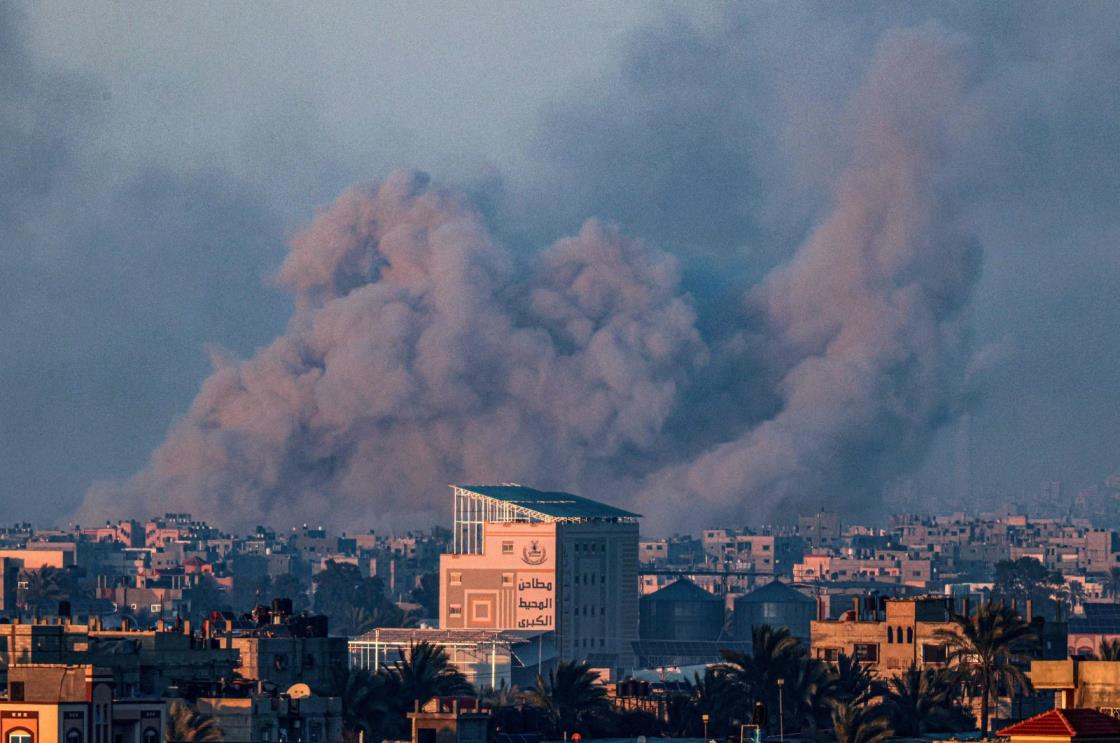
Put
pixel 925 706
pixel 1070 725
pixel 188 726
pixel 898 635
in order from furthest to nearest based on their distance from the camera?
pixel 898 635, pixel 925 706, pixel 188 726, pixel 1070 725

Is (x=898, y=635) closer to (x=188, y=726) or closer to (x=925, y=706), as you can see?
(x=925, y=706)

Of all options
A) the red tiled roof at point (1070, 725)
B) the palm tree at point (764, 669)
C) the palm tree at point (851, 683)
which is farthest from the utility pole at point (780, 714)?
the red tiled roof at point (1070, 725)

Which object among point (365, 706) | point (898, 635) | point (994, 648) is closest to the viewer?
point (365, 706)

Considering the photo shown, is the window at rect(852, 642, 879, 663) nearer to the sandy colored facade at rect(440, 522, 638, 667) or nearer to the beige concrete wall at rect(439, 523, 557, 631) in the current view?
the sandy colored facade at rect(440, 522, 638, 667)

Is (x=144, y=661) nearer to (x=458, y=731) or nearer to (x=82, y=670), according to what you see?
(x=458, y=731)

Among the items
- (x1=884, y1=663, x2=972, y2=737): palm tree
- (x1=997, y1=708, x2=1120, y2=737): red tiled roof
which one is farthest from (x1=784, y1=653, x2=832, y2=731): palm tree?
(x1=997, y1=708, x2=1120, y2=737): red tiled roof

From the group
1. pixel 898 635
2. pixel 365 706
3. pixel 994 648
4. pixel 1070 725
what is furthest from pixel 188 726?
pixel 898 635
